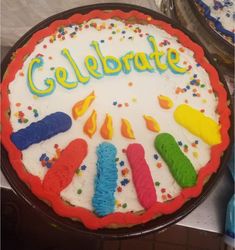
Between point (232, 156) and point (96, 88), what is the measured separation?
1.14 ft

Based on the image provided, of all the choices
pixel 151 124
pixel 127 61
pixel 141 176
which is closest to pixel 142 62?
pixel 127 61

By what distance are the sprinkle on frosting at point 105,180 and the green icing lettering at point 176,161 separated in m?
0.10

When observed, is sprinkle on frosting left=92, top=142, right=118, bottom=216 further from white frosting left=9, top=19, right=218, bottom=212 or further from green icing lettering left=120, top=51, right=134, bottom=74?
green icing lettering left=120, top=51, right=134, bottom=74

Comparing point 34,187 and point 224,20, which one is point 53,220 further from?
point 224,20

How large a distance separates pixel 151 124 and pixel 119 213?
19cm

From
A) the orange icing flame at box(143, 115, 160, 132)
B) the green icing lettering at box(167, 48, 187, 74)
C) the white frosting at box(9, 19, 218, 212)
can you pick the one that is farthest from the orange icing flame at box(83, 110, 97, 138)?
the green icing lettering at box(167, 48, 187, 74)

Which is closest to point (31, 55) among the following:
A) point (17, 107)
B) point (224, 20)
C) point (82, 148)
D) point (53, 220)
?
point (17, 107)

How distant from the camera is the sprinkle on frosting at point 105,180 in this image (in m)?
0.70

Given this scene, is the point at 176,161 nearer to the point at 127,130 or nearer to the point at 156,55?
the point at 127,130

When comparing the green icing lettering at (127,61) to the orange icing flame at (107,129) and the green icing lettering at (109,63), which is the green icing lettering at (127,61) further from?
the orange icing flame at (107,129)

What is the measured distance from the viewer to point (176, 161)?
73 centimetres

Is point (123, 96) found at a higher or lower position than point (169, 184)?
higher

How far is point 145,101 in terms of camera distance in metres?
0.79

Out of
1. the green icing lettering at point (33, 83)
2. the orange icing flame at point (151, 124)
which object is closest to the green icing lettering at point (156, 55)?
the orange icing flame at point (151, 124)
